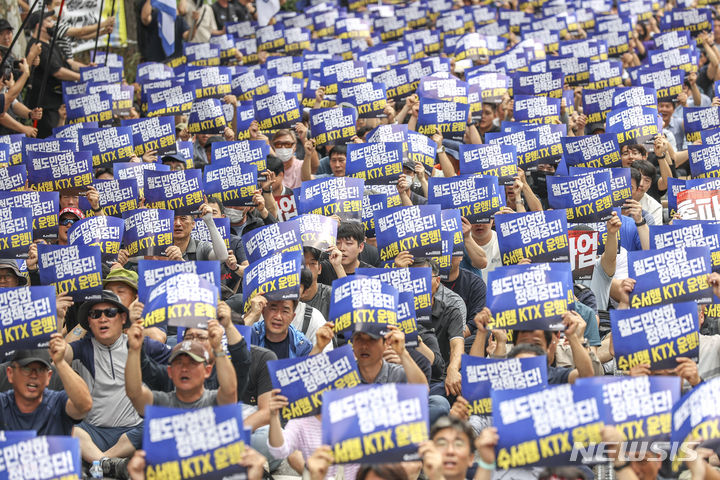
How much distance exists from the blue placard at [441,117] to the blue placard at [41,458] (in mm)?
8097

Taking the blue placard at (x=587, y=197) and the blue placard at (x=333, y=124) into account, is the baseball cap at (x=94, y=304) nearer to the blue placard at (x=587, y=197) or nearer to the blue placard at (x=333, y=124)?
the blue placard at (x=587, y=197)

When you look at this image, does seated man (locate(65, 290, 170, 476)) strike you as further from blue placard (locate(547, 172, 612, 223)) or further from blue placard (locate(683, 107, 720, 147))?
blue placard (locate(683, 107, 720, 147))

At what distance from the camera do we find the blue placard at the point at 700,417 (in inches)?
285

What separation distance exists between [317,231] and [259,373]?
2084 mm

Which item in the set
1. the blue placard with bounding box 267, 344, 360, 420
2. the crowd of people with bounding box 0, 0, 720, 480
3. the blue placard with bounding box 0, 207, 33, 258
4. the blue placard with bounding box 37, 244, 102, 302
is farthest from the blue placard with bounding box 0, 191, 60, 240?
the blue placard with bounding box 267, 344, 360, 420

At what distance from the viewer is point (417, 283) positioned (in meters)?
9.77

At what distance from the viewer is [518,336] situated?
9.31 m

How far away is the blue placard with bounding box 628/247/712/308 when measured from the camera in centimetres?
943

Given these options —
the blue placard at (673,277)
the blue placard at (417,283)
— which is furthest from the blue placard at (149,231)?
the blue placard at (673,277)

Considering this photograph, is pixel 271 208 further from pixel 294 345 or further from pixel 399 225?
pixel 294 345

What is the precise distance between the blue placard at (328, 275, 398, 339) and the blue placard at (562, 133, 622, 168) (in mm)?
5074

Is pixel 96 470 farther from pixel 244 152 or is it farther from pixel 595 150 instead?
pixel 595 150

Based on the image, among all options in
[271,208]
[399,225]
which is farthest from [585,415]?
[271,208]

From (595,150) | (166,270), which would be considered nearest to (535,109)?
(595,150)
